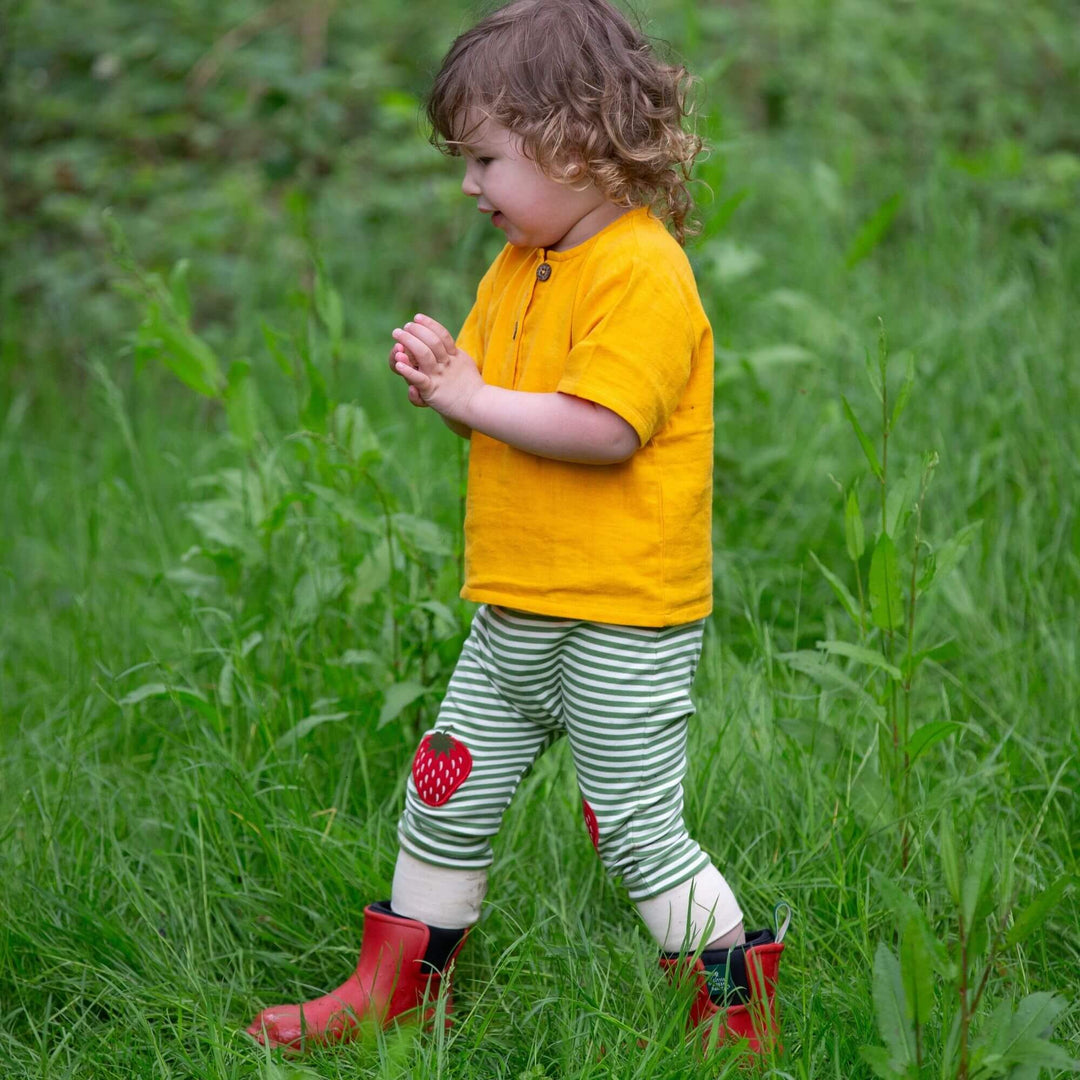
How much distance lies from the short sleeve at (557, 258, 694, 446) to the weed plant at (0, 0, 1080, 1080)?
31 centimetres

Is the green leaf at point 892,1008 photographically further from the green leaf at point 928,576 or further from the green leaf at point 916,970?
the green leaf at point 928,576

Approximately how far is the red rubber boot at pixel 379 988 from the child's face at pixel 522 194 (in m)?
1.02

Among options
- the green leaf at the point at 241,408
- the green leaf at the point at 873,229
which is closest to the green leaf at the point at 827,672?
the green leaf at the point at 241,408

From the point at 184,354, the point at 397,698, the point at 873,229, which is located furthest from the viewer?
the point at 873,229

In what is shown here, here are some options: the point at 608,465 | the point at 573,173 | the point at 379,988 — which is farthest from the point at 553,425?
the point at 379,988

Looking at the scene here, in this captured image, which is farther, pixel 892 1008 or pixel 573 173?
pixel 573 173

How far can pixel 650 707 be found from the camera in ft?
5.97

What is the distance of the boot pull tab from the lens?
1890 mm

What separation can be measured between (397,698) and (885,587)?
82 cm

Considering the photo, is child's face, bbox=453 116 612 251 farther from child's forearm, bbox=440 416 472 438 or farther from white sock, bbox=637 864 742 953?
white sock, bbox=637 864 742 953

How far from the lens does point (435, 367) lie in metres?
1.75

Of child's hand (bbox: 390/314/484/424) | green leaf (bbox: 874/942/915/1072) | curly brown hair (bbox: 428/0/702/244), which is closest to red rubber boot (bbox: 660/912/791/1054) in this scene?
green leaf (bbox: 874/942/915/1072)

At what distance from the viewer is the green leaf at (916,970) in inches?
55.7

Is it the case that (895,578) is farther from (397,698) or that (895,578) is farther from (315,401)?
(315,401)
